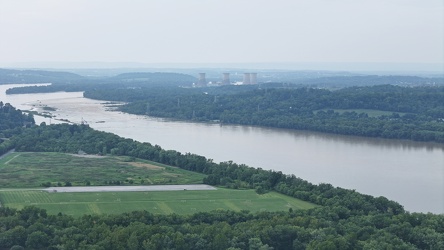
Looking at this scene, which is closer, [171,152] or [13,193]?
[13,193]

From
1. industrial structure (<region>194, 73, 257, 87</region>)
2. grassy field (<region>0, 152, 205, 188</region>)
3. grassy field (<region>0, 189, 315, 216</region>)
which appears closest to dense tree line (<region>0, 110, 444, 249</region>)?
grassy field (<region>0, 189, 315, 216</region>)

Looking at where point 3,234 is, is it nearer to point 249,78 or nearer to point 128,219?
point 128,219

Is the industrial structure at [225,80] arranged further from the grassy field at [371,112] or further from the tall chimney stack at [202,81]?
the grassy field at [371,112]

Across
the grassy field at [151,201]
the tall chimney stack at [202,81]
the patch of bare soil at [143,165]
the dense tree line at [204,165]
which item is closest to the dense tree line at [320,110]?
the dense tree line at [204,165]

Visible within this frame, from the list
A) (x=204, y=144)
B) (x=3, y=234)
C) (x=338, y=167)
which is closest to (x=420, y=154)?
(x=338, y=167)

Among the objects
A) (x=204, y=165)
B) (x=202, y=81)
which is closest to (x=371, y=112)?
(x=204, y=165)

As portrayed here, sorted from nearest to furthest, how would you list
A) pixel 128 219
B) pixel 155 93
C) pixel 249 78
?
pixel 128 219, pixel 155 93, pixel 249 78
